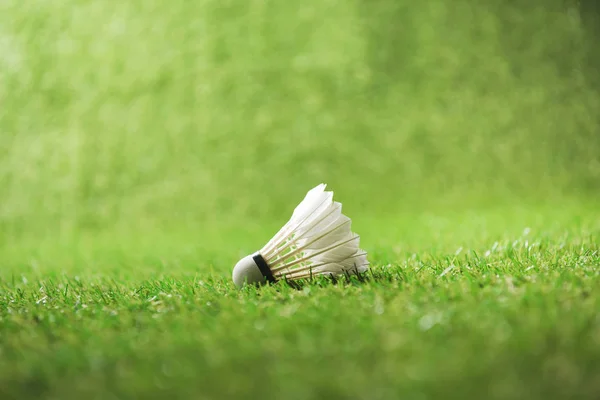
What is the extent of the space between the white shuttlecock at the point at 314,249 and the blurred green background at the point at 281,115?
65.5 inches

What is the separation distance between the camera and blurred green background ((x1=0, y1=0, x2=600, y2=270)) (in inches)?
144

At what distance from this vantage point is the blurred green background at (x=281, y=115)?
3.65m

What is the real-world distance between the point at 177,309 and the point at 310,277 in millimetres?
355

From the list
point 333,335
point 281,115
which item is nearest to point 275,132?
point 281,115

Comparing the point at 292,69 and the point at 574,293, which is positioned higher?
the point at 292,69

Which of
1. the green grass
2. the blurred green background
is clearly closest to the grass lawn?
the green grass

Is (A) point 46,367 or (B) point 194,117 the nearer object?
(A) point 46,367

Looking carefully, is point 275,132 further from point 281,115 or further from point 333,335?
point 333,335

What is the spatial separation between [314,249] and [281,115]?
2.39 metres

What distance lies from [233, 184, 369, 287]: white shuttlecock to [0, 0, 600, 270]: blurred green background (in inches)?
65.5

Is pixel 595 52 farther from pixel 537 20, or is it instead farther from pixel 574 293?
pixel 574 293

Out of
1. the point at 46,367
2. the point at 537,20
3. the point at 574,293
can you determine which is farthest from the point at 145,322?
the point at 537,20

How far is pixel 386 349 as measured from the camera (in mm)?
937

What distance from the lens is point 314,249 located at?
158 cm
